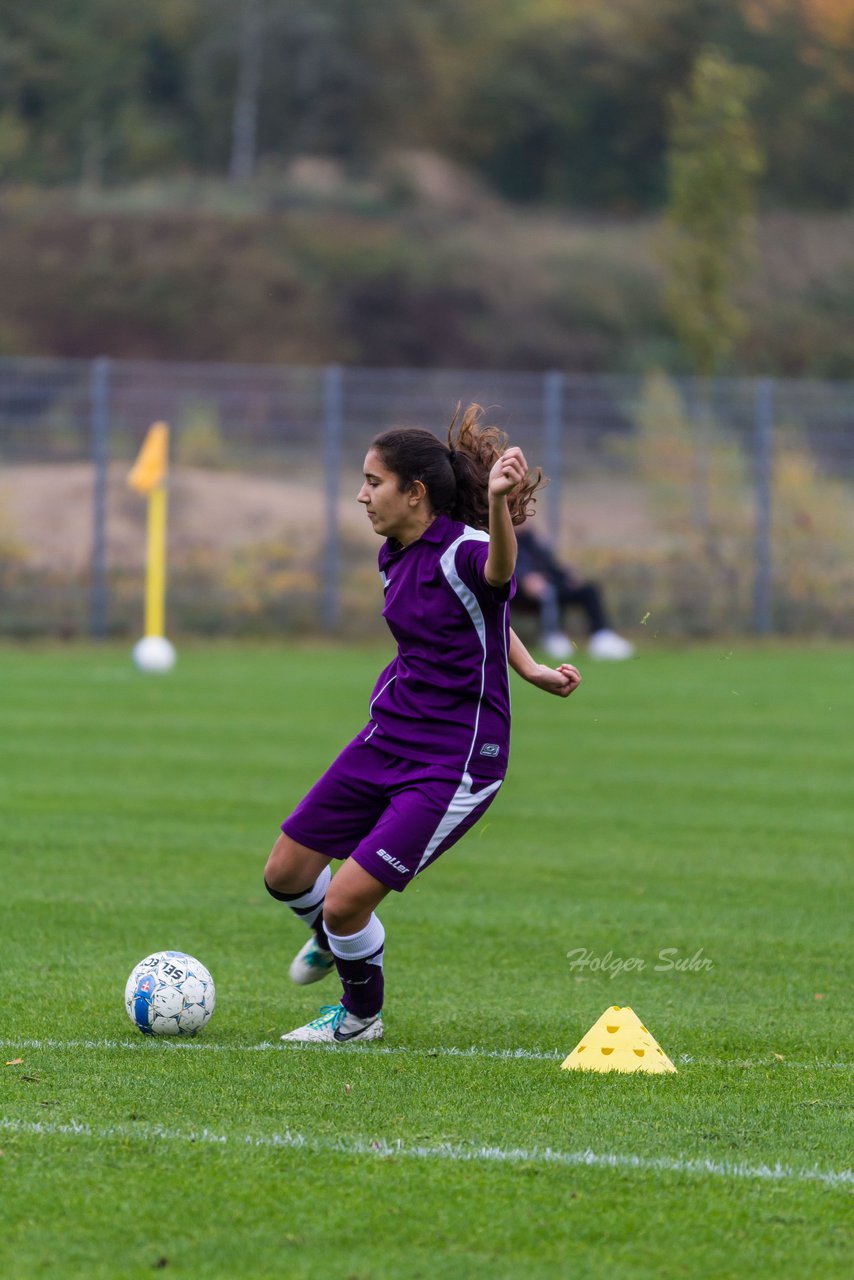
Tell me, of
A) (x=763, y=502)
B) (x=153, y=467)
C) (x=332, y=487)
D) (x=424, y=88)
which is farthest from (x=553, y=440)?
(x=424, y=88)

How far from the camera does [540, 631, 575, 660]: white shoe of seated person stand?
21766 mm

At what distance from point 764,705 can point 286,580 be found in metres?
8.44

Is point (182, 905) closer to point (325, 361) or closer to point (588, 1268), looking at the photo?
point (588, 1268)

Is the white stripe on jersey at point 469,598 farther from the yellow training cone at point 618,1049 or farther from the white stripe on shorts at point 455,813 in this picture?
the yellow training cone at point 618,1049

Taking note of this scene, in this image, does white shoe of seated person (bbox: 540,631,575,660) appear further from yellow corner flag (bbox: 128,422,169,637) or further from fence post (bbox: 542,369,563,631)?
yellow corner flag (bbox: 128,422,169,637)

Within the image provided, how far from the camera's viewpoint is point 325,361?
5019 cm

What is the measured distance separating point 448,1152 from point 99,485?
65.6 ft

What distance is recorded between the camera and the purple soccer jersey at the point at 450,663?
5.71m

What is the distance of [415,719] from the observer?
226 inches

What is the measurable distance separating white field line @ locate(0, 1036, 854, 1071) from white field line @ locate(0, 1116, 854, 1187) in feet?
2.99

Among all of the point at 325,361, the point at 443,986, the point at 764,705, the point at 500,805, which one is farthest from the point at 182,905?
the point at 325,361

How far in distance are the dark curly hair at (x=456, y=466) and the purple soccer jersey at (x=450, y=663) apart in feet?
0.51

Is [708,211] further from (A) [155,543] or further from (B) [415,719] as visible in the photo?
(B) [415,719]

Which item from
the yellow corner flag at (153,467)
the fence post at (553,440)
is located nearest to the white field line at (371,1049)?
the yellow corner flag at (153,467)
